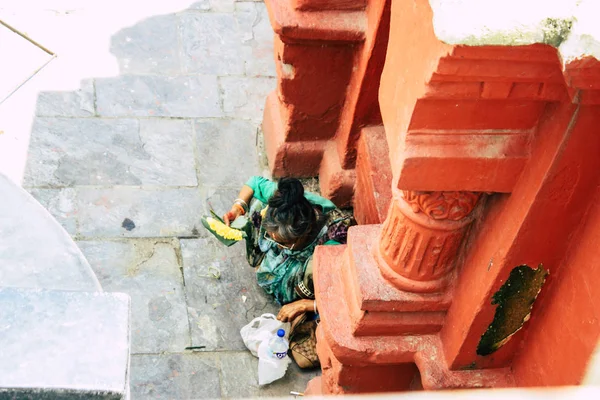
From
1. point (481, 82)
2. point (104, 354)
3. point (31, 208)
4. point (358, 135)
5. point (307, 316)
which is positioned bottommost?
point (307, 316)

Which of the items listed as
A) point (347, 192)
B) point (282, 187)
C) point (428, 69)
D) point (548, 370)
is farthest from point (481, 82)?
point (347, 192)

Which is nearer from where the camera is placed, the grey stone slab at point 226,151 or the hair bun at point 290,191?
the hair bun at point 290,191

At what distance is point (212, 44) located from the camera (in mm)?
6633

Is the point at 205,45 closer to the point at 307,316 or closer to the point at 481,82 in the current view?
the point at 307,316

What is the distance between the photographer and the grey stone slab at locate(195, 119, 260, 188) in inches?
228

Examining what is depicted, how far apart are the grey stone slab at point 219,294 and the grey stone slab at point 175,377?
0.12 meters

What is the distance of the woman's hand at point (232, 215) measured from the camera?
528 cm

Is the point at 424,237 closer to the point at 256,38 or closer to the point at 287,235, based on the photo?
the point at 287,235

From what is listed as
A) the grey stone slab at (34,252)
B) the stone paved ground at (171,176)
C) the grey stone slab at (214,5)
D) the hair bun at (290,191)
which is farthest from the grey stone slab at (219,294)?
the grey stone slab at (214,5)

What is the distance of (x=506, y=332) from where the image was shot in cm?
363

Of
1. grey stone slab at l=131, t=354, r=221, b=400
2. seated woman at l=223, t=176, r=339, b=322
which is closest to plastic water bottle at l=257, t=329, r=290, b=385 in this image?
seated woman at l=223, t=176, r=339, b=322

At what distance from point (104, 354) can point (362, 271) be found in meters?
1.96

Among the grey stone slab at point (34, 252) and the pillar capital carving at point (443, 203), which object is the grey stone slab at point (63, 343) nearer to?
the grey stone slab at point (34, 252)

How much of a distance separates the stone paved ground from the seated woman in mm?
206
